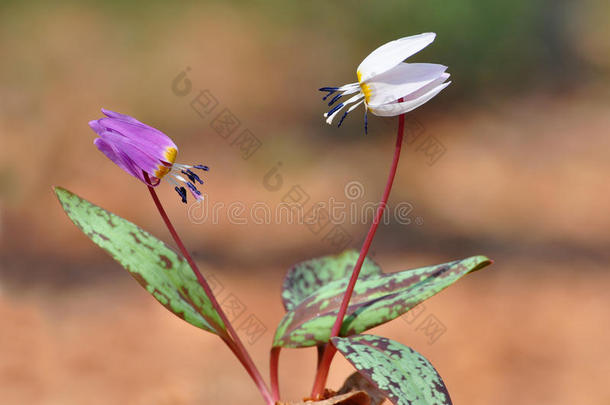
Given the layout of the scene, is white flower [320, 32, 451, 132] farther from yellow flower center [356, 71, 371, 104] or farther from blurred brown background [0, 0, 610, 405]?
blurred brown background [0, 0, 610, 405]

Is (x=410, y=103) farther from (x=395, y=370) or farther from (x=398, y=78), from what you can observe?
(x=395, y=370)

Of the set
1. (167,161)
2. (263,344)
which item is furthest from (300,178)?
(167,161)

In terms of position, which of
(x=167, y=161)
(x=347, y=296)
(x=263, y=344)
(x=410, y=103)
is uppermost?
(x=167, y=161)

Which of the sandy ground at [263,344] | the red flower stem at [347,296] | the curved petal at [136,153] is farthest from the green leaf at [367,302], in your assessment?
the sandy ground at [263,344]

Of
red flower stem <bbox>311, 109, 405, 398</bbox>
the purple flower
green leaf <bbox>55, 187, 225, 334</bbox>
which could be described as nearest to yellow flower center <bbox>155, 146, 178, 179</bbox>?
the purple flower

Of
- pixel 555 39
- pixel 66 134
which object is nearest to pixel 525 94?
pixel 555 39

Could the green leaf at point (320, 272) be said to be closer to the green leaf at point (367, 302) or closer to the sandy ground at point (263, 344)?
the green leaf at point (367, 302)
